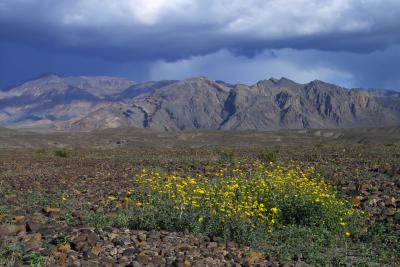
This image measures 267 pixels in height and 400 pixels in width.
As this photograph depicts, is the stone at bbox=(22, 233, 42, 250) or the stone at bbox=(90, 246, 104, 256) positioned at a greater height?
the stone at bbox=(22, 233, 42, 250)

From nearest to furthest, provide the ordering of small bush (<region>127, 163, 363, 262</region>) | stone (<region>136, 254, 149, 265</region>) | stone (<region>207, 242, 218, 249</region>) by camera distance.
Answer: stone (<region>136, 254, 149, 265</region>) → stone (<region>207, 242, 218, 249</region>) → small bush (<region>127, 163, 363, 262</region>)

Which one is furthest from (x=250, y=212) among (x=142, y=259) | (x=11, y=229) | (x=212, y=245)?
(x=11, y=229)

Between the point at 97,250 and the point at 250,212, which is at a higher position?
the point at 250,212

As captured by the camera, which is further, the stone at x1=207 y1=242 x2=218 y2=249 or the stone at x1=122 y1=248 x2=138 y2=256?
the stone at x1=207 y1=242 x2=218 y2=249

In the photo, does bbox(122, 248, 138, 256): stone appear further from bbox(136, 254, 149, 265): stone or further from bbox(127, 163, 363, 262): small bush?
bbox(127, 163, 363, 262): small bush

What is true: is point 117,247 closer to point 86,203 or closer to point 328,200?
point 328,200

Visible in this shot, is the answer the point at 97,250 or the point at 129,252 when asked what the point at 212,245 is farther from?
the point at 97,250

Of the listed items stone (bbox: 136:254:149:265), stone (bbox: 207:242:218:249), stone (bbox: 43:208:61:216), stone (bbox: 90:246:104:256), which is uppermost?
stone (bbox: 90:246:104:256)

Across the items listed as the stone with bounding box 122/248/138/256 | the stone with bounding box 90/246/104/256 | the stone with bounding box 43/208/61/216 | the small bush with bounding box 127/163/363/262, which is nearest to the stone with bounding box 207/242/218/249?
the small bush with bounding box 127/163/363/262

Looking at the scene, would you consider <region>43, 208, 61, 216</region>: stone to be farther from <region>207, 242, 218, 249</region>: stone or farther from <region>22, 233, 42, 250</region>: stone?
<region>207, 242, 218, 249</region>: stone

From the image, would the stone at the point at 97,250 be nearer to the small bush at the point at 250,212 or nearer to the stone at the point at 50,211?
the small bush at the point at 250,212

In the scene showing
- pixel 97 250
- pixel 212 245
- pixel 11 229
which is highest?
pixel 11 229

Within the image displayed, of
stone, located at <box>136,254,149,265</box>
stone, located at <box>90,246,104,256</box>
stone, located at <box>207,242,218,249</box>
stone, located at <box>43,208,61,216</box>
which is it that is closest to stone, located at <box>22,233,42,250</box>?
stone, located at <box>90,246,104,256</box>

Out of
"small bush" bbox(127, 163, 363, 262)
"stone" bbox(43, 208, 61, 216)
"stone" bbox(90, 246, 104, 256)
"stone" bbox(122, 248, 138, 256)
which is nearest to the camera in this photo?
"stone" bbox(90, 246, 104, 256)
